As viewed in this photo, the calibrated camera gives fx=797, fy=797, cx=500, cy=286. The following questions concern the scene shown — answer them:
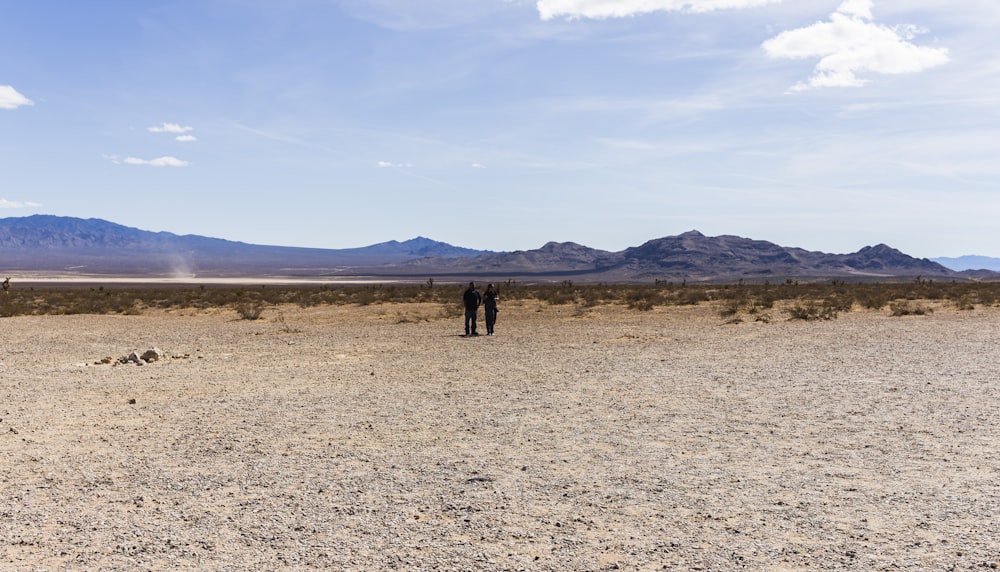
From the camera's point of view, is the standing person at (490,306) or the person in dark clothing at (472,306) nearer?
the person in dark clothing at (472,306)

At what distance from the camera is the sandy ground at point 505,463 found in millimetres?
6066

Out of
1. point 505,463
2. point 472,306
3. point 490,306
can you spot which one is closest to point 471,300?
point 472,306

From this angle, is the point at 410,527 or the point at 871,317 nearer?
the point at 410,527

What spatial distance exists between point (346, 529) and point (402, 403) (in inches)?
235

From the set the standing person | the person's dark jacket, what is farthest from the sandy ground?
the standing person

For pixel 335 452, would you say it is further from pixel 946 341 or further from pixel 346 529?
pixel 946 341

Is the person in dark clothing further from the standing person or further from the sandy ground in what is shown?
the sandy ground

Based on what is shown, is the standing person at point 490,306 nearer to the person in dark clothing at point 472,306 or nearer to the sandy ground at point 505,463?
the person in dark clothing at point 472,306

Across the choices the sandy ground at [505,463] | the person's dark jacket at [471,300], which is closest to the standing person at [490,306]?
the person's dark jacket at [471,300]

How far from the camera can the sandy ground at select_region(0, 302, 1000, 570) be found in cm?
607

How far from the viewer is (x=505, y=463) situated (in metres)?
8.60

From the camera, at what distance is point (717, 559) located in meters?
5.81

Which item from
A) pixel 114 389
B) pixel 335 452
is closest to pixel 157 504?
pixel 335 452

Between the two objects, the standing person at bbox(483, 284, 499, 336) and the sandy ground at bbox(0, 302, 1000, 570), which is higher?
the standing person at bbox(483, 284, 499, 336)
